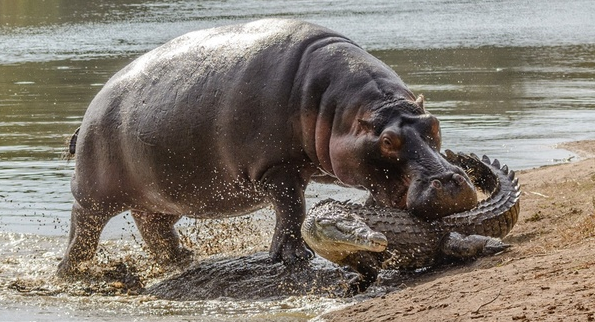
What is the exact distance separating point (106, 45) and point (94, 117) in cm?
2293

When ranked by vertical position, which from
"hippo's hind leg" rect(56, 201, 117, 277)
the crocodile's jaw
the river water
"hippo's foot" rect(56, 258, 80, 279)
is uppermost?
the crocodile's jaw

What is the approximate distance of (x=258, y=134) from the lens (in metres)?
6.63

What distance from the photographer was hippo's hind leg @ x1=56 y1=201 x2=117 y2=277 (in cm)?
783

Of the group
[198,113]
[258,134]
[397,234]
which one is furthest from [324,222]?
[198,113]

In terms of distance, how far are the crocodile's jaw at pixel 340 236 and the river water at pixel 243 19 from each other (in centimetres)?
34

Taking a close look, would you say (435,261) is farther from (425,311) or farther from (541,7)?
(541,7)

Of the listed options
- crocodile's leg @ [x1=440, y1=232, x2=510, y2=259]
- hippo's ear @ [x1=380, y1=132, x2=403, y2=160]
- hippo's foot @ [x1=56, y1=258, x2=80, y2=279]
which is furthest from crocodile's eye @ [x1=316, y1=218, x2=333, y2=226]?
hippo's foot @ [x1=56, y1=258, x2=80, y2=279]

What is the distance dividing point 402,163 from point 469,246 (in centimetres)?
60

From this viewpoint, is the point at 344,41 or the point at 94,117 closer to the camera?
the point at 344,41

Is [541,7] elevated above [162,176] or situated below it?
below

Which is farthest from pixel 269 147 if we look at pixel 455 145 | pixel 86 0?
pixel 86 0

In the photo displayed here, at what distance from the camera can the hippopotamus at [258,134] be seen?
611cm

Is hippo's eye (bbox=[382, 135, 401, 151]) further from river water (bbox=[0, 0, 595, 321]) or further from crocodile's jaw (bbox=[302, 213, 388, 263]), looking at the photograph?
river water (bbox=[0, 0, 595, 321])

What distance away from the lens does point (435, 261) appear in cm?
626
